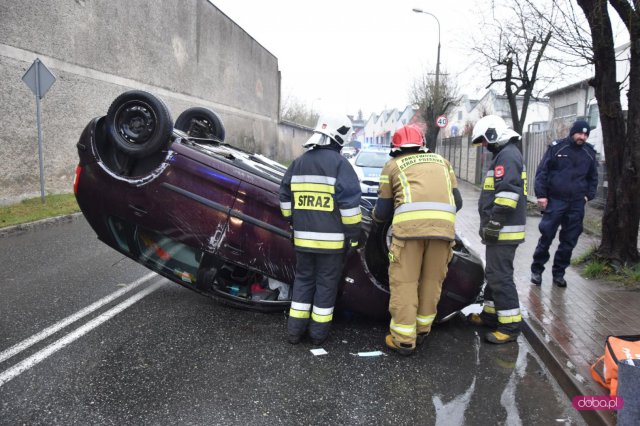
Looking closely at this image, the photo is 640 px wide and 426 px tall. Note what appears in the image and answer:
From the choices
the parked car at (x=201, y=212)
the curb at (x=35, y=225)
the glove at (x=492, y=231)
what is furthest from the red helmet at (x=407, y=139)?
the curb at (x=35, y=225)

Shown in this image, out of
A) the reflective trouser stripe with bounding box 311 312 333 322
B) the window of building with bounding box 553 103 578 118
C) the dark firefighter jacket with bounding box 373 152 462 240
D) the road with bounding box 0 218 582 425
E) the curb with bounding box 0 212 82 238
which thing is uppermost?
the window of building with bounding box 553 103 578 118

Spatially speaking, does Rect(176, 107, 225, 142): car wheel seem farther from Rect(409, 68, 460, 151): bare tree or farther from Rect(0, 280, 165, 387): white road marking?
Rect(409, 68, 460, 151): bare tree

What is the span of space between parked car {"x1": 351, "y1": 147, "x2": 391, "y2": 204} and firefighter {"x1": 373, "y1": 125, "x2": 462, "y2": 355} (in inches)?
274

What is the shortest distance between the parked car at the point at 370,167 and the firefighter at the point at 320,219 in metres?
7.00

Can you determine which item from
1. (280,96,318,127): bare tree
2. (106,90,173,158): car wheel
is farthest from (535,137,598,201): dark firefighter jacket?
(280,96,318,127): bare tree

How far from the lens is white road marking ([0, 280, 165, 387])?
10.7 feet

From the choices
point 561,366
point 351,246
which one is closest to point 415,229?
point 351,246

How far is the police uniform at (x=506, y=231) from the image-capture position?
4.08 metres

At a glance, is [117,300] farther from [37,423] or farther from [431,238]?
[431,238]

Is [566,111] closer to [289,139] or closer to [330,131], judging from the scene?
[289,139]

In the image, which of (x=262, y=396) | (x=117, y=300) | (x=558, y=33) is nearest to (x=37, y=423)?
(x=262, y=396)

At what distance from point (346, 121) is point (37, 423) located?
2.89 metres

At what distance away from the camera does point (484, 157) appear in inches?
709

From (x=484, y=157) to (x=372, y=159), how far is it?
21.7 feet
